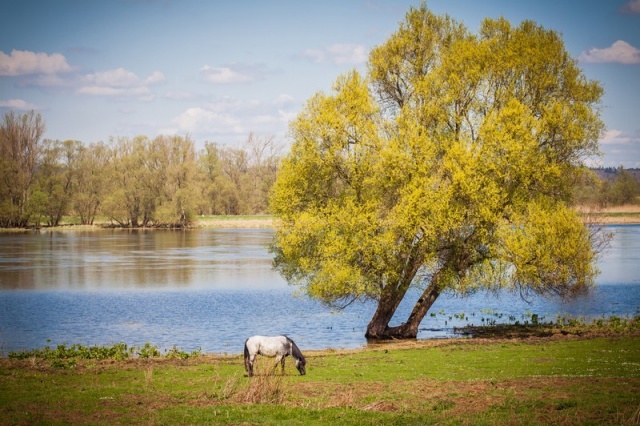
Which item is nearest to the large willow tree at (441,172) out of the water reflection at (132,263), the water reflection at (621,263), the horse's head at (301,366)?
the horse's head at (301,366)

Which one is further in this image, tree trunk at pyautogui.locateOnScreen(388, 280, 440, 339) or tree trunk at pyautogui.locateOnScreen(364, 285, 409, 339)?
tree trunk at pyautogui.locateOnScreen(388, 280, 440, 339)

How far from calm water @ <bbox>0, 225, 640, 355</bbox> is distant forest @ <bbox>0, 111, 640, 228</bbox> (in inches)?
2109

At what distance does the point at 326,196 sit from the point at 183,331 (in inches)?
427

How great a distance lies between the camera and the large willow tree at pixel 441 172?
103 feet

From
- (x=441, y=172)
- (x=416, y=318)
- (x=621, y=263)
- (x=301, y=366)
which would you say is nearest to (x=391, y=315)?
(x=416, y=318)

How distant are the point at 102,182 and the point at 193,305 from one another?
3758 inches

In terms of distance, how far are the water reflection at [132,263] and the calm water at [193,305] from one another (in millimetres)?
115

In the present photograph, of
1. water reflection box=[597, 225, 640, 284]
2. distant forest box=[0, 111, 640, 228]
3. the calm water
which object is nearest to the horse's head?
the calm water

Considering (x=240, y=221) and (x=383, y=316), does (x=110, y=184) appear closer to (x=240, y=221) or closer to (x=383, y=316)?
(x=240, y=221)

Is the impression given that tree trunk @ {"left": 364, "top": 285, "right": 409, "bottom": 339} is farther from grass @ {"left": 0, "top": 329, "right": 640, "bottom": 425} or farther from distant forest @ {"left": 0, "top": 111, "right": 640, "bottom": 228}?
distant forest @ {"left": 0, "top": 111, "right": 640, "bottom": 228}

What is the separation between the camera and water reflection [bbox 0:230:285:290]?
5753 cm

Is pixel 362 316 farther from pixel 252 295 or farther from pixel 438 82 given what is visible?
pixel 438 82

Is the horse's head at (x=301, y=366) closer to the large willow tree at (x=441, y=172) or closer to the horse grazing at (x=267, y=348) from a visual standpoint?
the horse grazing at (x=267, y=348)

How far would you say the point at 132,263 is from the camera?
71812 mm
